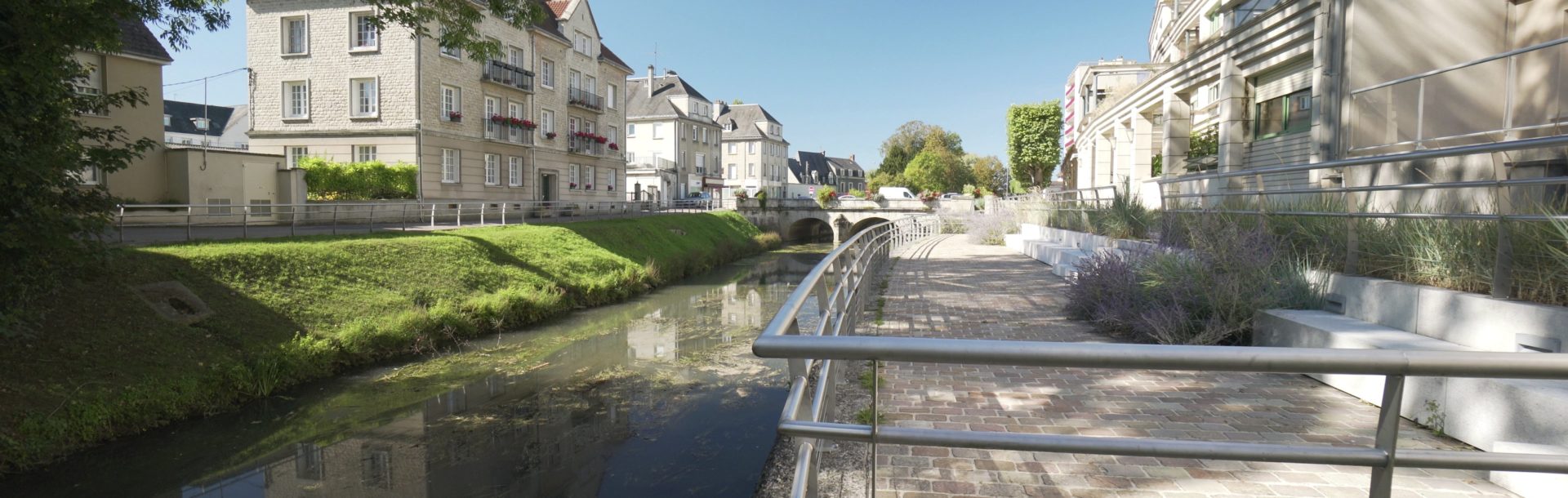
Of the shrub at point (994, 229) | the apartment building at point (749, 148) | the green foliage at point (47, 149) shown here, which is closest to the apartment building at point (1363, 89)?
the shrub at point (994, 229)

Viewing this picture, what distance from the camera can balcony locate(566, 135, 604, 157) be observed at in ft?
120

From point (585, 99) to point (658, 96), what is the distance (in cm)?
2442

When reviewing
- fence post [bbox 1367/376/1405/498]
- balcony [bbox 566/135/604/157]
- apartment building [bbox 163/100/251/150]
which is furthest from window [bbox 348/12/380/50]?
apartment building [bbox 163/100/251/150]

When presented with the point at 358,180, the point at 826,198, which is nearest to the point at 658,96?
the point at 826,198

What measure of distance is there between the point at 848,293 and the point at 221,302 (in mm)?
10005

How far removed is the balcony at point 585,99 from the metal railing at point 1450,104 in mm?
30888

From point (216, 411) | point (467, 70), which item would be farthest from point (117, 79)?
point (216, 411)

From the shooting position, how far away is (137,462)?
7.77 metres

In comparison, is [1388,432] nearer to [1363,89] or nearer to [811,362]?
[811,362]

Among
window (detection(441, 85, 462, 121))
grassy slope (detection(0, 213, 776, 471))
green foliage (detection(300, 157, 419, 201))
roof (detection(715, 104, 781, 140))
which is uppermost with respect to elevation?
roof (detection(715, 104, 781, 140))

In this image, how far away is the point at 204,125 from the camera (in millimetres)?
55625

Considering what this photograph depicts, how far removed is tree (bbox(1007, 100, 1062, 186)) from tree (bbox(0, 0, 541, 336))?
166 ft

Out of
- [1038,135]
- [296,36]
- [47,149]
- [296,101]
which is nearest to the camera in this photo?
[47,149]

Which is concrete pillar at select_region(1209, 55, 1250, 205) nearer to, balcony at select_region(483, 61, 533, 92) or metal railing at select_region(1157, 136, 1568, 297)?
metal railing at select_region(1157, 136, 1568, 297)
